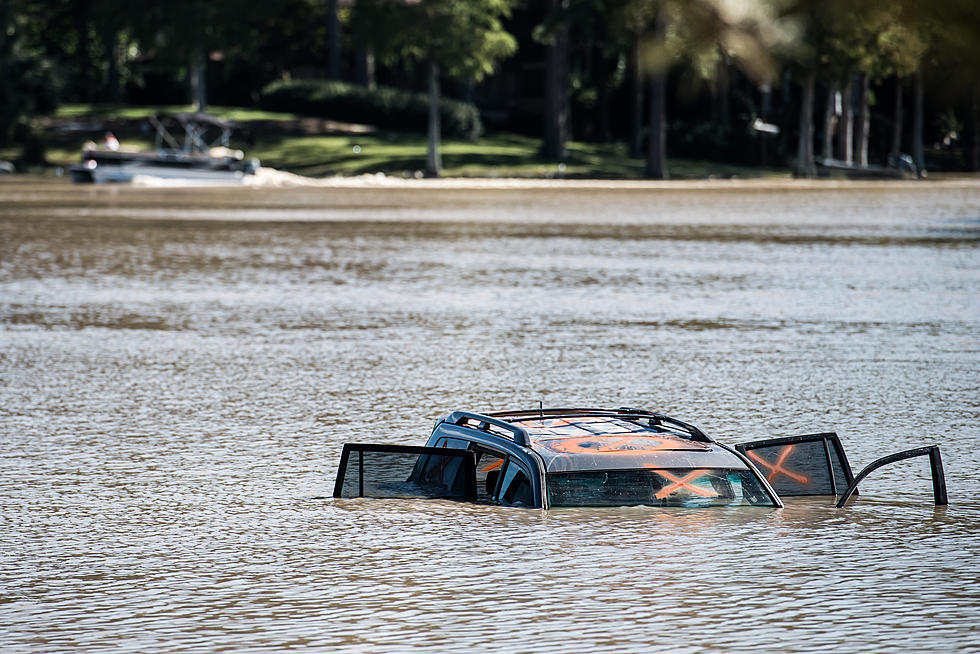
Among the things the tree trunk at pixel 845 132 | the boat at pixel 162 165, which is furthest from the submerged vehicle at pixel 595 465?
the tree trunk at pixel 845 132

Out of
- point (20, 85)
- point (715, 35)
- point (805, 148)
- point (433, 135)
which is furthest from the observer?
point (20, 85)

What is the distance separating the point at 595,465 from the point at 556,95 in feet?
202

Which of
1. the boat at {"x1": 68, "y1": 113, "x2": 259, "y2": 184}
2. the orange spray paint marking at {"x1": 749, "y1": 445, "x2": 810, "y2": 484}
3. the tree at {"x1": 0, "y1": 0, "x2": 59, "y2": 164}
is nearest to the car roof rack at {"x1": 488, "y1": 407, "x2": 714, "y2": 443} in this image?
the orange spray paint marking at {"x1": 749, "y1": 445, "x2": 810, "y2": 484}

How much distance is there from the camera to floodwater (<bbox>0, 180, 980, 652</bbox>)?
7.12 m

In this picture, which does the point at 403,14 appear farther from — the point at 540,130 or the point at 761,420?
the point at 761,420

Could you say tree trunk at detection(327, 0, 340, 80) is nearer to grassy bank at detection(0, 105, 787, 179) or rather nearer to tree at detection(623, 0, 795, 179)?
grassy bank at detection(0, 105, 787, 179)

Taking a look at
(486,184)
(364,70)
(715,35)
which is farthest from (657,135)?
(715,35)

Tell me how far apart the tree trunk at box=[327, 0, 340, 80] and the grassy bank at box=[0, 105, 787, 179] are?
342cm

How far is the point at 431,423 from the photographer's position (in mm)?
12500

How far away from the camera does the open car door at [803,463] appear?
33.1 ft

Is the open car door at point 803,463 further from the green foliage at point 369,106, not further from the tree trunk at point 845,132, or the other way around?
the green foliage at point 369,106

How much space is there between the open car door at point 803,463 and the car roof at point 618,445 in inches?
24.4

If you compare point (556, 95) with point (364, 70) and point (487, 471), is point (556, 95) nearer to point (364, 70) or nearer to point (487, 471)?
point (364, 70)

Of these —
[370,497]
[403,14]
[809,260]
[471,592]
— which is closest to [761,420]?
[370,497]
